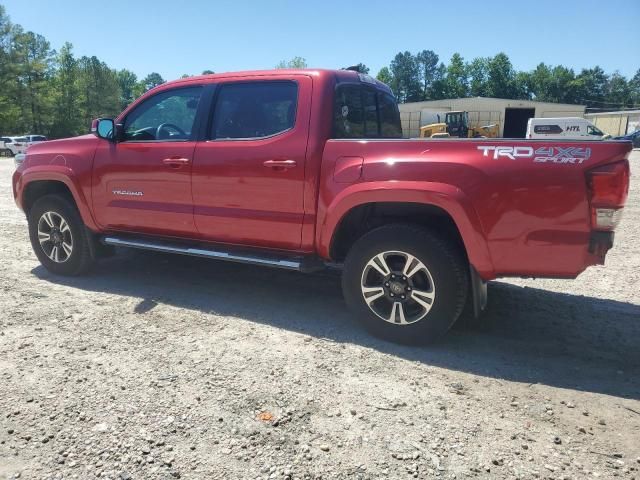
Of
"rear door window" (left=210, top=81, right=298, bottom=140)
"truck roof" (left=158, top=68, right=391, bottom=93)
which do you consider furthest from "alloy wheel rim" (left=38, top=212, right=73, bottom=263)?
"rear door window" (left=210, top=81, right=298, bottom=140)

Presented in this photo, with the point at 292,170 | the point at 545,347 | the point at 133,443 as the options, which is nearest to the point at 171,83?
the point at 292,170

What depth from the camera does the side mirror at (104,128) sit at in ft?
16.0

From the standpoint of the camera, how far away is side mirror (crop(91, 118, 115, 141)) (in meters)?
4.88

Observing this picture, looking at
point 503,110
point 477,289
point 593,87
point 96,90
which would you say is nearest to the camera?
point 477,289

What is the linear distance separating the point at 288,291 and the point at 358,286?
4.39 ft

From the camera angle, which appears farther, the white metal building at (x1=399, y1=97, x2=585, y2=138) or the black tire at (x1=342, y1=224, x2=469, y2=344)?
the white metal building at (x1=399, y1=97, x2=585, y2=138)

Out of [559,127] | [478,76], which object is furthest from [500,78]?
[559,127]

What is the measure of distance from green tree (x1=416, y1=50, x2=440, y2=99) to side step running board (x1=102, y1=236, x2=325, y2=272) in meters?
128

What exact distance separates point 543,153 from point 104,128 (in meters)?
4.00

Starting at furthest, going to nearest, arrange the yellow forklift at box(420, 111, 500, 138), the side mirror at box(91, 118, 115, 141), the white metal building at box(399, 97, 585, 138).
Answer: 1. the white metal building at box(399, 97, 585, 138)
2. the yellow forklift at box(420, 111, 500, 138)
3. the side mirror at box(91, 118, 115, 141)

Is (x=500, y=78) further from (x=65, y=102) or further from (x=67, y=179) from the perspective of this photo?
(x=67, y=179)

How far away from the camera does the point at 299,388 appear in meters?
3.14

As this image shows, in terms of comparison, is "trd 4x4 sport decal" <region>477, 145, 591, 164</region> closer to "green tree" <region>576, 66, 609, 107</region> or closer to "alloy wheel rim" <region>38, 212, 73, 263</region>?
"alloy wheel rim" <region>38, 212, 73, 263</region>

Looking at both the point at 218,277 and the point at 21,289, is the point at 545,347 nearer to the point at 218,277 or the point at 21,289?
the point at 218,277
